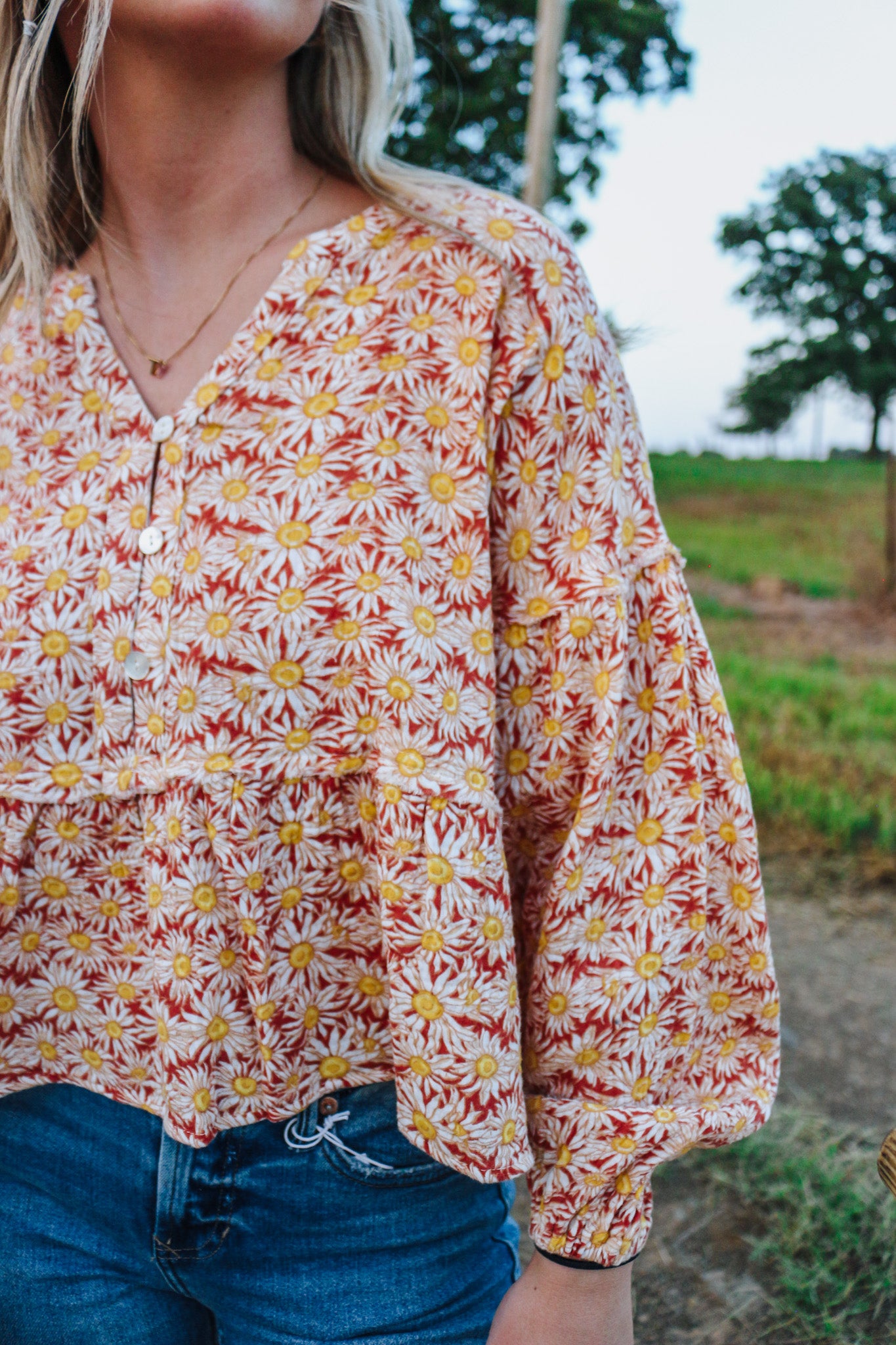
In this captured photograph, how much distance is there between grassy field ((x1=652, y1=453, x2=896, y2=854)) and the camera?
2.59m

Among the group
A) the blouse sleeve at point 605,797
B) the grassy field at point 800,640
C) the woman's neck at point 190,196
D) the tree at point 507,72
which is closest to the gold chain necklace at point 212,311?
the woman's neck at point 190,196

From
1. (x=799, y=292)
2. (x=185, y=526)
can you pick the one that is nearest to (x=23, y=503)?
(x=185, y=526)

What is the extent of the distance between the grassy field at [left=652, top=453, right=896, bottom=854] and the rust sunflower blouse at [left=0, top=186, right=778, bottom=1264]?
6.63 ft

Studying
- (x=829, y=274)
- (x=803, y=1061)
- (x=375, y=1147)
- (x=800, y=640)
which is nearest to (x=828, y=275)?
(x=829, y=274)

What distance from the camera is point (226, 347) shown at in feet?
2.48

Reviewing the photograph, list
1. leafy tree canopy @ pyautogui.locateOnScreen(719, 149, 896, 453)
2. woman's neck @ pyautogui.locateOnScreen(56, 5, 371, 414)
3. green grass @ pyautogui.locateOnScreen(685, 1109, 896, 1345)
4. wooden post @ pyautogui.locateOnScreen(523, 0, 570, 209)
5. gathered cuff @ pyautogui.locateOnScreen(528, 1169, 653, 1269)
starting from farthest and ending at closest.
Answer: leafy tree canopy @ pyautogui.locateOnScreen(719, 149, 896, 453) < wooden post @ pyautogui.locateOnScreen(523, 0, 570, 209) < green grass @ pyautogui.locateOnScreen(685, 1109, 896, 1345) < woman's neck @ pyautogui.locateOnScreen(56, 5, 371, 414) < gathered cuff @ pyautogui.locateOnScreen(528, 1169, 653, 1269)

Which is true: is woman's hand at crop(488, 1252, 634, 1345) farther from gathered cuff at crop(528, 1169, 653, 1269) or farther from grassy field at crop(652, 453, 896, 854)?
grassy field at crop(652, 453, 896, 854)

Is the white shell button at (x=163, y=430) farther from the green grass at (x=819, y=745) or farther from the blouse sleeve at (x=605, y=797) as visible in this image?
the green grass at (x=819, y=745)

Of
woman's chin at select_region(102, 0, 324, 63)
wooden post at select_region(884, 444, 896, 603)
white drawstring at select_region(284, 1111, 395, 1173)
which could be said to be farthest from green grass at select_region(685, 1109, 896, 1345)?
wooden post at select_region(884, 444, 896, 603)

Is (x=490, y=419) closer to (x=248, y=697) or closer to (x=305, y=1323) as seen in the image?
(x=248, y=697)

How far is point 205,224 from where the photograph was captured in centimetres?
81

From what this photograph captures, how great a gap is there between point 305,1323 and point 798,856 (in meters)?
2.09

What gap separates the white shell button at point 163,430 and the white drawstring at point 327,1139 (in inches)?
19.9

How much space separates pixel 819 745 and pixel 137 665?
7.64ft
